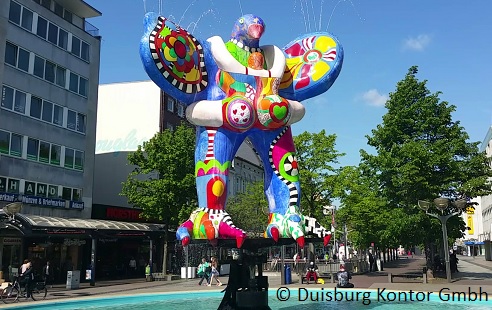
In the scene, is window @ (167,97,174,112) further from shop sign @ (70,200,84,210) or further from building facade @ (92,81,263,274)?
shop sign @ (70,200,84,210)

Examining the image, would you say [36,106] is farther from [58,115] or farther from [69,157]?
[69,157]

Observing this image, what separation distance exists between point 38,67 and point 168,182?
1014 cm

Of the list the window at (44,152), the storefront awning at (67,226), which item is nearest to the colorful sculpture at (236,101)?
the storefront awning at (67,226)

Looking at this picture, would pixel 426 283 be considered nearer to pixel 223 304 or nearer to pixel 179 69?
pixel 223 304

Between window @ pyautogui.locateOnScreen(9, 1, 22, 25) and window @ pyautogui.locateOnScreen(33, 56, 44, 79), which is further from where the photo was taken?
window @ pyautogui.locateOnScreen(33, 56, 44, 79)

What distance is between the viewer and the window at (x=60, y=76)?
3105 centimetres

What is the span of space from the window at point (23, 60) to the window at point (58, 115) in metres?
3.03

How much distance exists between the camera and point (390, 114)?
92.0 ft

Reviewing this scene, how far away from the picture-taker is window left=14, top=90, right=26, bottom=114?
→ 1102 inches

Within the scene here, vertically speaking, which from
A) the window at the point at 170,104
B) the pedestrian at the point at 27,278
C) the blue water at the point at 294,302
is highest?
the window at the point at 170,104

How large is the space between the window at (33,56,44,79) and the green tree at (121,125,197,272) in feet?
23.7

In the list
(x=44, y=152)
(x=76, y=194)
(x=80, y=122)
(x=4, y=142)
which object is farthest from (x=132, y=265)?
(x=4, y=142)

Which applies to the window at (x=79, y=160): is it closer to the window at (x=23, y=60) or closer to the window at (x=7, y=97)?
the window at (x=7, y=97)

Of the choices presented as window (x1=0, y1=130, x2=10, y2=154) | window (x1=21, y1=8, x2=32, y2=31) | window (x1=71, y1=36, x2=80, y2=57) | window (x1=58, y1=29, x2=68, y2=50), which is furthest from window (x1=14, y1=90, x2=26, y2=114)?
window (x1=71, y1=36, x2=80, y2=57)
